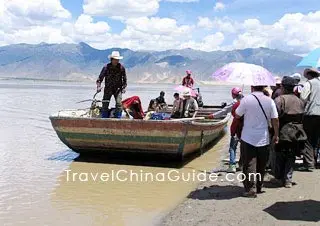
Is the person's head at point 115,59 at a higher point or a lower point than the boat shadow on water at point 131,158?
higher

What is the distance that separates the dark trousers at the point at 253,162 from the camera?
6.58 meters

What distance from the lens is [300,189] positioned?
7137 mm

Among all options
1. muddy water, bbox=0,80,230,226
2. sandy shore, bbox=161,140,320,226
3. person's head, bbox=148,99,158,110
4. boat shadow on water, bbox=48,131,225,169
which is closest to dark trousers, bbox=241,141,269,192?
sandy shore, bbox=161,140,320,226

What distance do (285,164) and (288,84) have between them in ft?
4.10

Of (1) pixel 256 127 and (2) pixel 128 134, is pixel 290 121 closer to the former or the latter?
(1) pixel 256 127

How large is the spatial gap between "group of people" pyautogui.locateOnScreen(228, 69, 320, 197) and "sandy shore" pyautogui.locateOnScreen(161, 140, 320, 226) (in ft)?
0.82

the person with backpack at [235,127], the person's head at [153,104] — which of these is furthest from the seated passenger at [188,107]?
the person's head at [153,104]

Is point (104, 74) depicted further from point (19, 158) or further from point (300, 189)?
point (300, 189)

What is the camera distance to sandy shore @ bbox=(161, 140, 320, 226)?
579 cm

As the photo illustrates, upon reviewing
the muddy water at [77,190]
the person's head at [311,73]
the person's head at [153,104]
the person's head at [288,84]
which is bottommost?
the muddy water at [77,190]

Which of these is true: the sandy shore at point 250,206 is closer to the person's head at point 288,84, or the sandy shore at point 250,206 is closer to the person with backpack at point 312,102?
the person with backpack at point 312,102

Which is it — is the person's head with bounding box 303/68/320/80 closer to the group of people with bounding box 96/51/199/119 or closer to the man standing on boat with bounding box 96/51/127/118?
the group of people with bounding box 96/51/199/119

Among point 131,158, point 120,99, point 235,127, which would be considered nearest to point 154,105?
point 120,99

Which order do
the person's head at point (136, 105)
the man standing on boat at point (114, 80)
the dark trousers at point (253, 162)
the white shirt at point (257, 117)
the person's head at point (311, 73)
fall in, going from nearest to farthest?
the white shirt at point (257, 117), the dark trousers at point (253, 162), the person's head at point (311, 73), the man standing on boat at point (114, 80), the person's head at point (136, 105)
